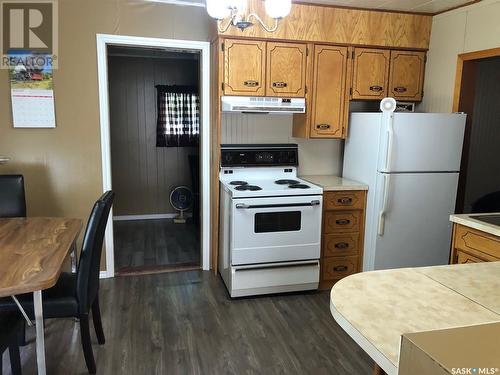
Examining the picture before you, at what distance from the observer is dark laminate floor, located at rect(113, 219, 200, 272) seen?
4066mm

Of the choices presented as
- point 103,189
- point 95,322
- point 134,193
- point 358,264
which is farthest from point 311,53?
point 134,193

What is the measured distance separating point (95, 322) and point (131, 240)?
2.31 meters

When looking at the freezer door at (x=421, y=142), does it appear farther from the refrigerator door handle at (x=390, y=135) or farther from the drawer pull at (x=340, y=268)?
the drawer pull at (x=340, y=268)

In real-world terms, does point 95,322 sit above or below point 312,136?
below

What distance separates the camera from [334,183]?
347cm

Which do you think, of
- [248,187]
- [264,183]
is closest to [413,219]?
[264,183]

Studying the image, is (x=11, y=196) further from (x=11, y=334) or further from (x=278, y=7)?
(x=278, y=7)

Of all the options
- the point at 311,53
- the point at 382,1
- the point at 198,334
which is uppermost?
the point at 382,1

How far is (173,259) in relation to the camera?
4.15 meters

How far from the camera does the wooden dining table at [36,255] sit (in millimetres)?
1663

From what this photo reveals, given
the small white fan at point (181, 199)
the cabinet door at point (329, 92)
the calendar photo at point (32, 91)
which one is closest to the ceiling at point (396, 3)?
the cabinet door at point (329, 92)

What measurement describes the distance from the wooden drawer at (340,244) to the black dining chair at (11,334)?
234cm

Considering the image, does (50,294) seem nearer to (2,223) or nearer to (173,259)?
(2,223)

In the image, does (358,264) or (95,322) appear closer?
(95,322)
